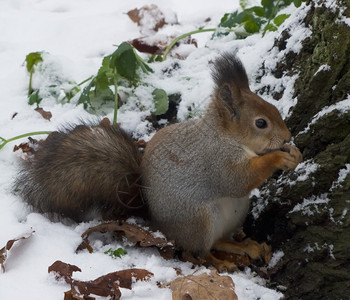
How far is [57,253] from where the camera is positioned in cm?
170

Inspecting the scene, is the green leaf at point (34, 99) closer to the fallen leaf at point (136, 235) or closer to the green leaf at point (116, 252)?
the fallen leaf at point (136, 235)

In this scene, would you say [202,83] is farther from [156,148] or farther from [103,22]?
[103,22]

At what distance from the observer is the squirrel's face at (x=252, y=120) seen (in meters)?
1.82

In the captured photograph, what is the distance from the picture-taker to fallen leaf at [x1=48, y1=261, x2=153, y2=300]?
1.47 metres

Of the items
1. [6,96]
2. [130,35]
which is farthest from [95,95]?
[130,35]

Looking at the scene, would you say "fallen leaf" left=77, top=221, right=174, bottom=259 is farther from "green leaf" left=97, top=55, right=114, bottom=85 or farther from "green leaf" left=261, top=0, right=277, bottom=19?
"green leaf" left=261, top=0, right=277, bottom=19

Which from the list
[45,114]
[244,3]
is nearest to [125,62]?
[45,114]

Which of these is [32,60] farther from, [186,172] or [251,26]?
[186,172]

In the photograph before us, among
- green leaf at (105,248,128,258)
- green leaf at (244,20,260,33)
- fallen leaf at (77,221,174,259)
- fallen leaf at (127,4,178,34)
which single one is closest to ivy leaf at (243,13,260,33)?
green leaf at (244,20,260,33)

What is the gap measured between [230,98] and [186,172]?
27 centimetres

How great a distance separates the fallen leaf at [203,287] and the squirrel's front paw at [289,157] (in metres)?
0.39

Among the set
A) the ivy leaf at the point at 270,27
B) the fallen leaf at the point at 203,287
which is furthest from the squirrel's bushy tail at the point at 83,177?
the ivy leaf at the point at 270,27

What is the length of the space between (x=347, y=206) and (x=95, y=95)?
1.21 meters

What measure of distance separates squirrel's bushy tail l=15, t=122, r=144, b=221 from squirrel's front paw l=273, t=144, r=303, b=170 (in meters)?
0.46
